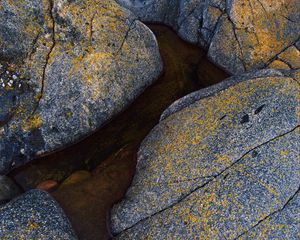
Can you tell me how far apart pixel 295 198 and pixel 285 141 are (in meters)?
1.44

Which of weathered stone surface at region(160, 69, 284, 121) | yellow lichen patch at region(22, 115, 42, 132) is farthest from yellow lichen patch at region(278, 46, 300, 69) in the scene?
yellow lichen patch at region(22, 115, 42, 132)

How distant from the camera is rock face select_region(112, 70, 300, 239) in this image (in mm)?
8492

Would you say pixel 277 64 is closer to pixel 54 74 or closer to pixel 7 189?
pixel 54 74

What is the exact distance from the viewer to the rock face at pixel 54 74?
35.9ft

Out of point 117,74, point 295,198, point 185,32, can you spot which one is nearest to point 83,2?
point 117,74

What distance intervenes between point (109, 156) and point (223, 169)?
151 inches

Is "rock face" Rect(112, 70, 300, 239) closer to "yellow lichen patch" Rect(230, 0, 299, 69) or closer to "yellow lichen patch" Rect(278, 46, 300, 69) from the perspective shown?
"yellow lichen patch" Rect(278, 46, 300, 69)

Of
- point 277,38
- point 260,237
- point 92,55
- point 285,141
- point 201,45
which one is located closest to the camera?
point 260,237

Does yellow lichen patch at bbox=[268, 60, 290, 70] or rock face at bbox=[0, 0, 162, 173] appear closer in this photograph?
rock face at bbox=[0, 0, 162, 173]

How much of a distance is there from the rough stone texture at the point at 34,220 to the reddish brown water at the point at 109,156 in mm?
944

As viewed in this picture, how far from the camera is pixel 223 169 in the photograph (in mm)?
9125

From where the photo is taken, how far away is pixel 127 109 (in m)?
12.7

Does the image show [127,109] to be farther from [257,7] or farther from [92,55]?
[257,7]

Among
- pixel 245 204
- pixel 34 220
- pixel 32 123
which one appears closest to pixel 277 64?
pixel 245 204
